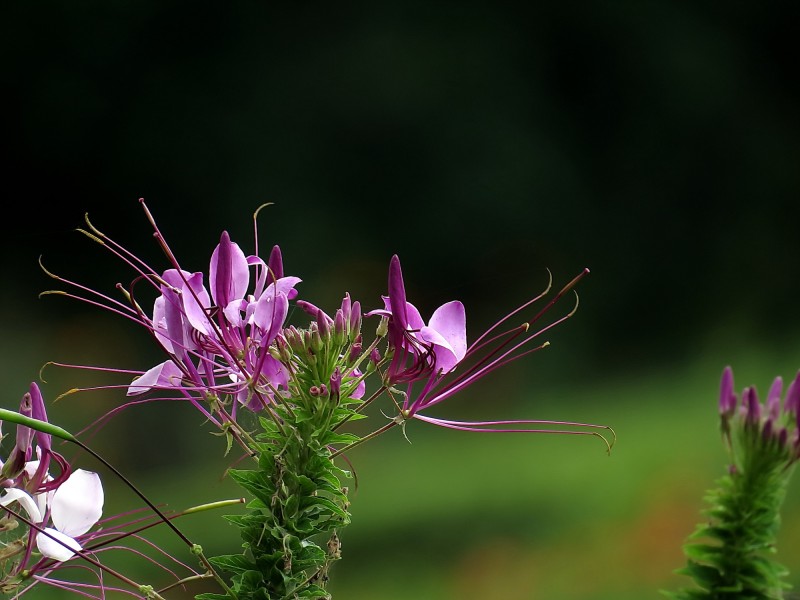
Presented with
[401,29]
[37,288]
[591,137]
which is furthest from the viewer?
[591,137]

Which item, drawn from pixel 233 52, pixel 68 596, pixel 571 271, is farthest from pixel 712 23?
pixel 68 596

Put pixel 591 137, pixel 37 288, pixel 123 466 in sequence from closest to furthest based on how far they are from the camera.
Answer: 1. pixel 123 466
2. pixel 37 288
3. pixel 591 137

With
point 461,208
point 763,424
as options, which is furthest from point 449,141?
point 763,424

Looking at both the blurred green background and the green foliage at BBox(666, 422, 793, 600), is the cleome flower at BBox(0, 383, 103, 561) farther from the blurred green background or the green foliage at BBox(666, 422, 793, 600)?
Answer: the blurred green background

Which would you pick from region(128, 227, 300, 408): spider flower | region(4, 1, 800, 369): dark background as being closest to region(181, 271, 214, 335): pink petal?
region(128, 227, 300, 408): spider flower

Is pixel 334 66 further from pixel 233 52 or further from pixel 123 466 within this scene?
pixel 123 466

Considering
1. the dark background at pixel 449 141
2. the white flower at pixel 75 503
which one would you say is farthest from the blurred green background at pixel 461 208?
the white flower at pixel 75 503

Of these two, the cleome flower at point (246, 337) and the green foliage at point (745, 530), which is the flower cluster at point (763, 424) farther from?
the cleome flower at point (246, 337)

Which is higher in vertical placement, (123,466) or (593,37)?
(593,37)

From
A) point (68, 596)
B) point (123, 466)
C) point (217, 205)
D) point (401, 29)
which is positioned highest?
point (401, 29)
